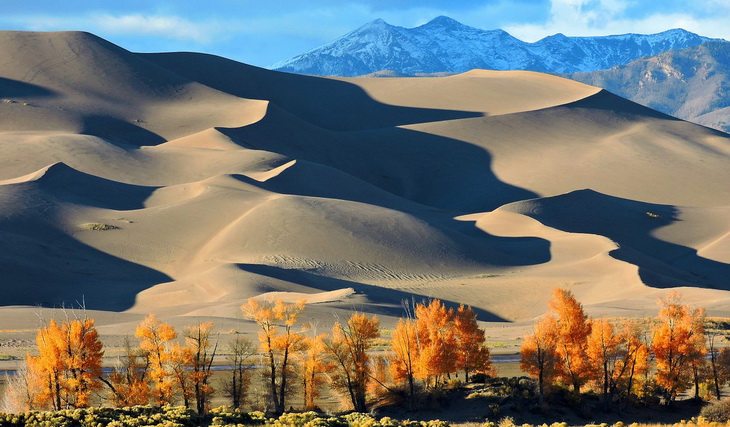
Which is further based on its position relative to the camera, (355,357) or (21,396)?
(355,357)

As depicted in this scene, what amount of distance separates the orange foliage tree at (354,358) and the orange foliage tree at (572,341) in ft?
29.9

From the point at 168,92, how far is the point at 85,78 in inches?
540

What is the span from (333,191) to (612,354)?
228 ft

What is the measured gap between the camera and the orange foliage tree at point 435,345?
41469mm

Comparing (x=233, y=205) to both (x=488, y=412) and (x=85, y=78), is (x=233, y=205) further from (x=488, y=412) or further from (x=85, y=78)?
(x=85, y=78)

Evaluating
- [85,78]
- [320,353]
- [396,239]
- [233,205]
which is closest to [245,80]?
[85,78]

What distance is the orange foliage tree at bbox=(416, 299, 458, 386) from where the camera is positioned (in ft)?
136

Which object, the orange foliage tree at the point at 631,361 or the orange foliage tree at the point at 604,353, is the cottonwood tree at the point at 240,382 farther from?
the orange foliage tree at the point at 631,361

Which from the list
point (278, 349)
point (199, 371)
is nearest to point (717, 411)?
point (278, 349)

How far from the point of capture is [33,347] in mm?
52844

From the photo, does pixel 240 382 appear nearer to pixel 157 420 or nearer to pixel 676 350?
pixel 157 420

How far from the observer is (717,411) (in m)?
38.8

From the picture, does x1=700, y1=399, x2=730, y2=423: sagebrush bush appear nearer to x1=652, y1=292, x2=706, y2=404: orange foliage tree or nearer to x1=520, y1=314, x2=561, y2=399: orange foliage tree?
x1=652, y1=292, x2=706, y2=404: orange foliage tree

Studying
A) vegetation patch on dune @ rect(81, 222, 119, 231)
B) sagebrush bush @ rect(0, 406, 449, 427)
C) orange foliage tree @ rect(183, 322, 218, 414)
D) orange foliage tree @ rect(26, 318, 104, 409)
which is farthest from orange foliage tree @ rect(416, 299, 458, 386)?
vegetation patch on dune @ rect(81, 222, 119, 231)
